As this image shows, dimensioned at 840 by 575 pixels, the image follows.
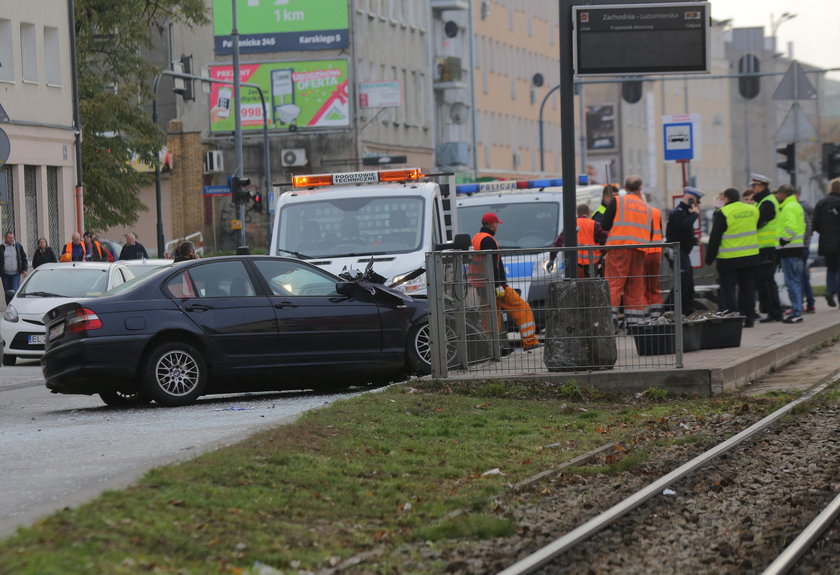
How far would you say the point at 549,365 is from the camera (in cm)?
1520

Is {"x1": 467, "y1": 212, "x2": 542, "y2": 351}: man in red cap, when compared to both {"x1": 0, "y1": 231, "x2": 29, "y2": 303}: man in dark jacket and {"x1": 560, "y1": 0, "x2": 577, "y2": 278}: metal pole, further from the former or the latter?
{"x1": 0, "y1": 231, "x2": 29, "y2": 303}: man in dark jacket

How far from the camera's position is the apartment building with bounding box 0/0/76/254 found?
43125 millimetres

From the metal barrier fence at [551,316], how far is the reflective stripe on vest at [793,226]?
987 cm

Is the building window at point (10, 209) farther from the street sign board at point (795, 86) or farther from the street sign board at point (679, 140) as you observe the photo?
the street sign board at point (679, 140)

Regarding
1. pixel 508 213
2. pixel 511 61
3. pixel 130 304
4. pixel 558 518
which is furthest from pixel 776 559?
pixel 511 61

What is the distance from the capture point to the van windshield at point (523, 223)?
25953 millimetres

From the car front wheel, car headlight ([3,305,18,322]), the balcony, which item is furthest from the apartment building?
the balcony

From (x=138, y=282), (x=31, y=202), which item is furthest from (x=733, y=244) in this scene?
(x=31, y=202)

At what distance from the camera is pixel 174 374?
1572 cm

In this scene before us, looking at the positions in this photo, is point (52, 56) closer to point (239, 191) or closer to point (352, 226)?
point (239, 191)

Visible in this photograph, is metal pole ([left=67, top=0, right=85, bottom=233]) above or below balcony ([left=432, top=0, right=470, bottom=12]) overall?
below

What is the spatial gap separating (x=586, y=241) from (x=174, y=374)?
27.0 ft

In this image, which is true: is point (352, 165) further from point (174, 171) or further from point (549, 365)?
point (549, 365)

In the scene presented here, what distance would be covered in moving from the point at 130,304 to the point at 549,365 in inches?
148
